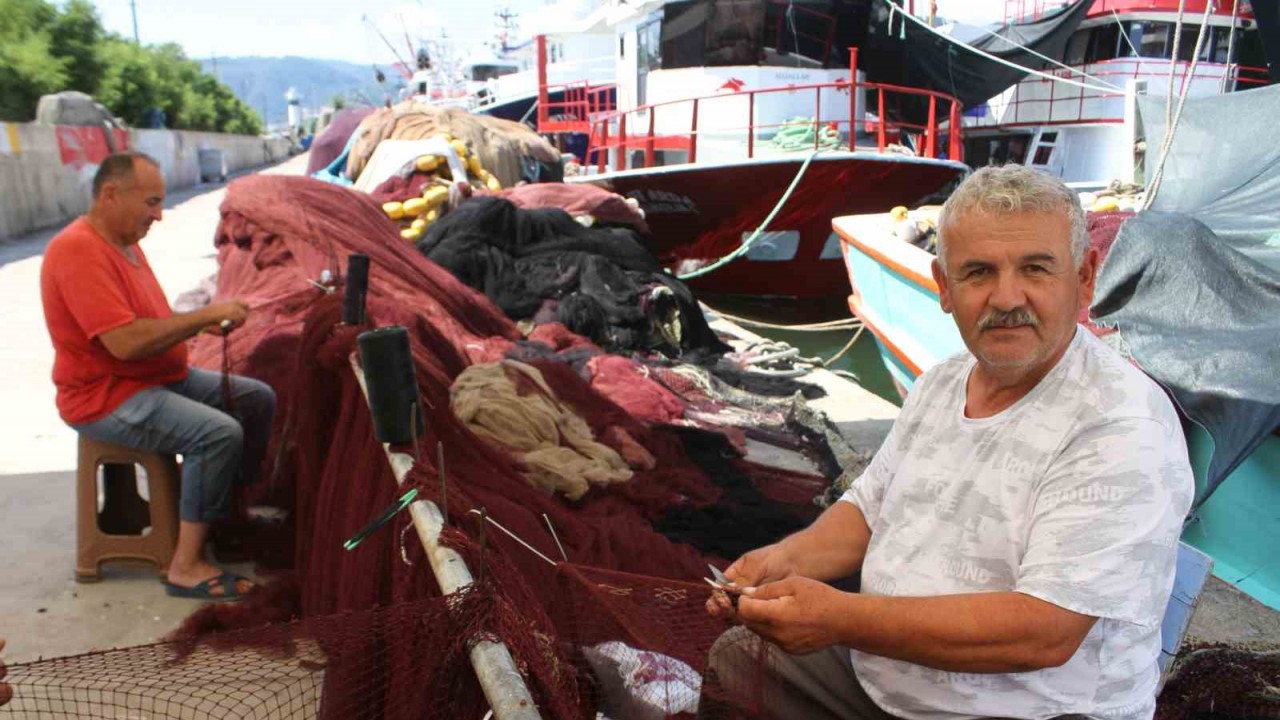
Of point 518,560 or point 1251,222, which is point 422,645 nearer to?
point 518,560

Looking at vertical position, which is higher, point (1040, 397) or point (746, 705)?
point (1040, 397)

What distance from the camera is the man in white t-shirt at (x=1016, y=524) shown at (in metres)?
1.46

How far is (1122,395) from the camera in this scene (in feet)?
5.08

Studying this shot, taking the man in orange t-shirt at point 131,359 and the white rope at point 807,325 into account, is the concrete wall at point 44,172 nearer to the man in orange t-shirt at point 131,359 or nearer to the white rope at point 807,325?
the white rope at point 807,325

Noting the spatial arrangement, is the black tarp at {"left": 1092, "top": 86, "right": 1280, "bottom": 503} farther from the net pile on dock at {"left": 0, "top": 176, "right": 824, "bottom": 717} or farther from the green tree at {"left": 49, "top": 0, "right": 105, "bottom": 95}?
the green tree at {"left": 49, "top": 0, "right": 105, "bottom": 95}

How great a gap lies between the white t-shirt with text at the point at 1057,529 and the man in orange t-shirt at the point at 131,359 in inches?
101

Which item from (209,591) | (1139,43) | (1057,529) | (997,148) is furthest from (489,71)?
(1057,529)

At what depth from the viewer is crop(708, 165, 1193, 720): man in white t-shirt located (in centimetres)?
146

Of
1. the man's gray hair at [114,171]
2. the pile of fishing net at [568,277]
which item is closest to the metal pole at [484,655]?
the man's gray hair at [114,171]

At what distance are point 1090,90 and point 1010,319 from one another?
1500 centimetres

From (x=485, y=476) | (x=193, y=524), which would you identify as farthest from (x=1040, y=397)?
(x=193, y=524)

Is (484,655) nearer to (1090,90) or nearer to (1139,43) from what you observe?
(1090,90)

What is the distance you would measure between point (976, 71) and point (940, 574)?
13.2 metres

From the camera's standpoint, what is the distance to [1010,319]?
5.37 ft
